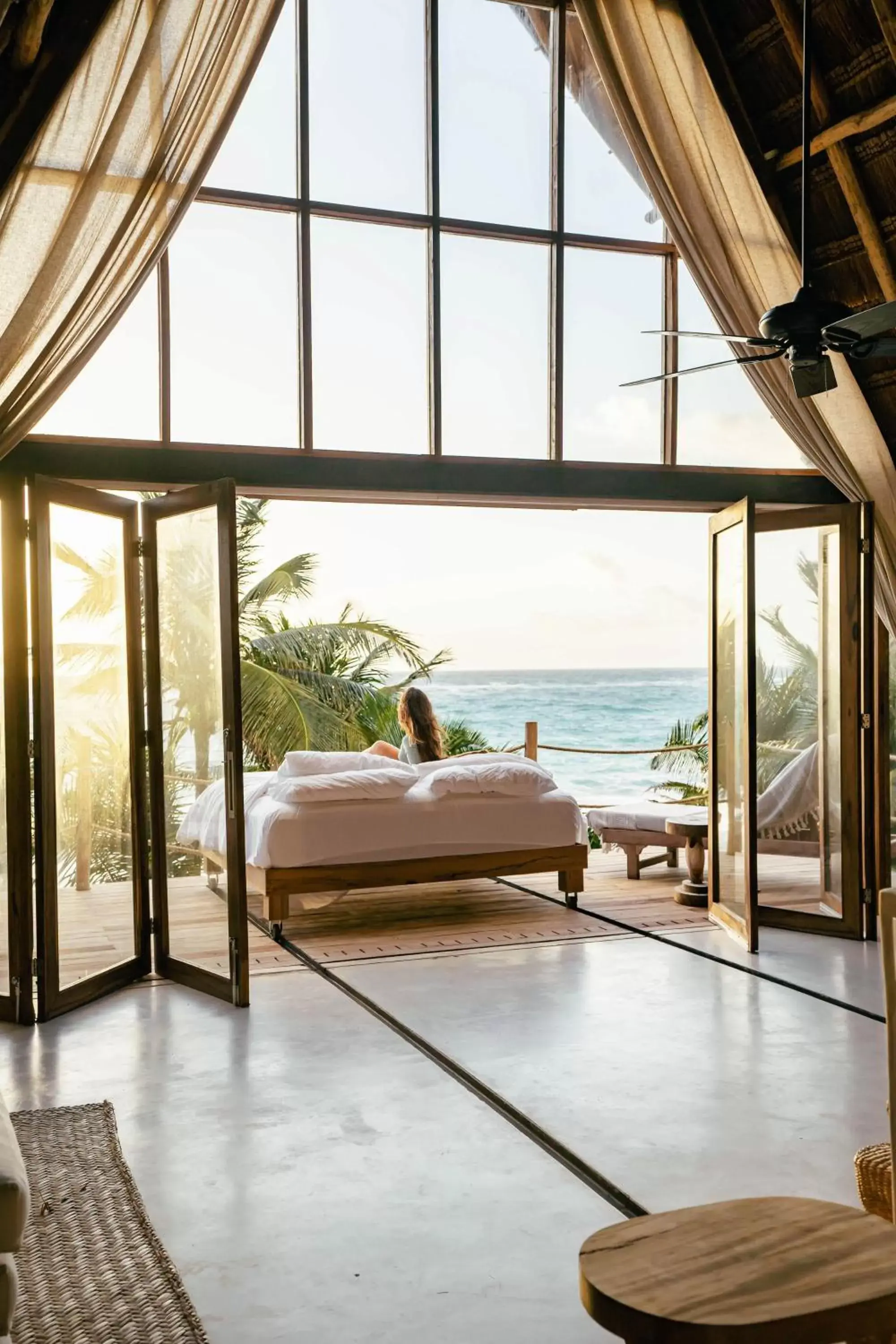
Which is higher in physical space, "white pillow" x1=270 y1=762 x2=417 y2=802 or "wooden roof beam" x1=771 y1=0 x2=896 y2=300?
"wooden roof beam" x1=771 y1=0 x2=896 y2=300

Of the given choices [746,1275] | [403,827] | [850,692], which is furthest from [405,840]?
[746,1275]

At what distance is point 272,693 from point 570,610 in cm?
1575

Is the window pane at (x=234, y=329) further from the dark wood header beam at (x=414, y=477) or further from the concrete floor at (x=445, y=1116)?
the concrete floor at (x=445, y=1116)

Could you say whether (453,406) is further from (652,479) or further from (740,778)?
(740,778)

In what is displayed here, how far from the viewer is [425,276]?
6137mm

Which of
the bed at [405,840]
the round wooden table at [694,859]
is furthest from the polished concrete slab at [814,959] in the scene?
the bed at [405,840]

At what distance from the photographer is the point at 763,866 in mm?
6445

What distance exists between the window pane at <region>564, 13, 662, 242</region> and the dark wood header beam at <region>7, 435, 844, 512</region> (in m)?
1.35

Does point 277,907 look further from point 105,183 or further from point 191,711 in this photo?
point 105,183

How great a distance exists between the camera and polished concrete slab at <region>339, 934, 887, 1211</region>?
3.33 meters

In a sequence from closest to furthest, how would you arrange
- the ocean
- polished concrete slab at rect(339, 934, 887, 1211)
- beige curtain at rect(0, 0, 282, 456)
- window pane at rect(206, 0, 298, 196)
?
polished concrete slab at rect(339, 934, 887, 1211), beige curtain at rect(0, 0, 282, 456), window pane at rect(206, 0, 298, 196), the ocean

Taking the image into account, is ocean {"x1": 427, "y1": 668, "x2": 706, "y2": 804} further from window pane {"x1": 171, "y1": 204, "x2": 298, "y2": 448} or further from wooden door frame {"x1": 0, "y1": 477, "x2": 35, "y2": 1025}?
wooden door frame {"x1": 0, "y1": 477, "x2": 35, "y2": 1025}

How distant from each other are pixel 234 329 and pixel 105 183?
1.03 m

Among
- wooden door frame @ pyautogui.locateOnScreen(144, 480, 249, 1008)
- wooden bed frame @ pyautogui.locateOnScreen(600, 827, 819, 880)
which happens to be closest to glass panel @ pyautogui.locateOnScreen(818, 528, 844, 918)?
wooden bed frame @ pyautogui.locateOnScreen(600, 827, 819, 880)
